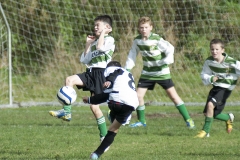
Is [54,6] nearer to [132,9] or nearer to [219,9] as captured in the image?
[132,9]

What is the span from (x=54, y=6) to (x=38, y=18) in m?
0.52

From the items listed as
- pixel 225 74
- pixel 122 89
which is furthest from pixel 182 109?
pixel 122 89

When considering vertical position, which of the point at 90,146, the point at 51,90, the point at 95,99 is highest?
the point at 95,99

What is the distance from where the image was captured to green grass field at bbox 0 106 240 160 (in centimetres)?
639

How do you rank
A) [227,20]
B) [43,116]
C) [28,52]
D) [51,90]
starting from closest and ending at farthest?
1. [43,116]
2. [227,20]
3. [51,90]
4. [28,52]

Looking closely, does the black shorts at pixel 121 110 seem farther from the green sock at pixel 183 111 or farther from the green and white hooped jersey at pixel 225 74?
the green sock at pixel 183 111

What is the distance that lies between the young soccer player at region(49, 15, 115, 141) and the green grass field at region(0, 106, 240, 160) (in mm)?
416

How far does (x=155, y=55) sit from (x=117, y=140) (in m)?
2.32

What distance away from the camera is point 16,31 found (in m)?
16.0

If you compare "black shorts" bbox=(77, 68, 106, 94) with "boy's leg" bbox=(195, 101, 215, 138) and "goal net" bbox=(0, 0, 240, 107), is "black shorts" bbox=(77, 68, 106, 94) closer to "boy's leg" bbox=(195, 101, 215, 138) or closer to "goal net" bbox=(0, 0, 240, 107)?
"boy's leg" bbox=(195, 101, 215, 138)

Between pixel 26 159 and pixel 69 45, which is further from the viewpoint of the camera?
pixel 69 45

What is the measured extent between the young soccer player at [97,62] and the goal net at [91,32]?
6.19m

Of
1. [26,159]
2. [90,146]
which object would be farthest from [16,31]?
[26,159]

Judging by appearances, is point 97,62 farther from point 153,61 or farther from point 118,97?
point 118,97
